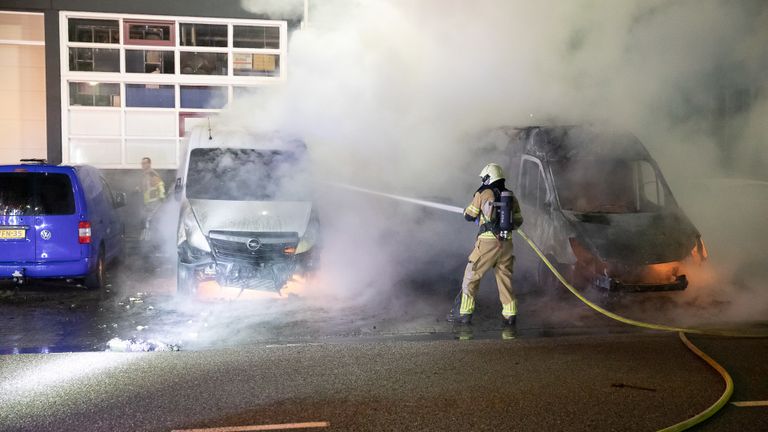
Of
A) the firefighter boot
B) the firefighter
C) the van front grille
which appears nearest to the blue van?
the van front grille

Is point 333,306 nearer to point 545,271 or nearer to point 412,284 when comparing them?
point 412,284

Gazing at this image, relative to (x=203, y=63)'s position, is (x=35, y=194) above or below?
below

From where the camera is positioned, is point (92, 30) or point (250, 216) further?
point (92, 30)

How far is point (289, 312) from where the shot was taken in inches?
306

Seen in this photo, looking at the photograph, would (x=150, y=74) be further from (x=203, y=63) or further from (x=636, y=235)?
(x=636, y=235)

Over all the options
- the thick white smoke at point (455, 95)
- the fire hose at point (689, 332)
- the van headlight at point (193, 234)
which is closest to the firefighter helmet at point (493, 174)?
the fire hose at point (689, 332)

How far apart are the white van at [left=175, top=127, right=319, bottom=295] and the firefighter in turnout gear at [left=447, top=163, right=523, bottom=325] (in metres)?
2.03

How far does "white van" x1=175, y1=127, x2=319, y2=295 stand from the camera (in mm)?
7879

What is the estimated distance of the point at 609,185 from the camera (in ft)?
28.9

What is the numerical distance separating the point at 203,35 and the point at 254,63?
1.18 meters

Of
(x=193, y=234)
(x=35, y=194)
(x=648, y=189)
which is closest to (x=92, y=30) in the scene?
(x=35, y=194)

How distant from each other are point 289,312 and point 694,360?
4200 mm

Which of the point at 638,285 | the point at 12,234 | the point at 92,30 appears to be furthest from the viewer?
the point at 92,30

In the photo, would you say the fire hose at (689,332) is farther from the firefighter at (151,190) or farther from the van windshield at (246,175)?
the firefighter at (151,190)
